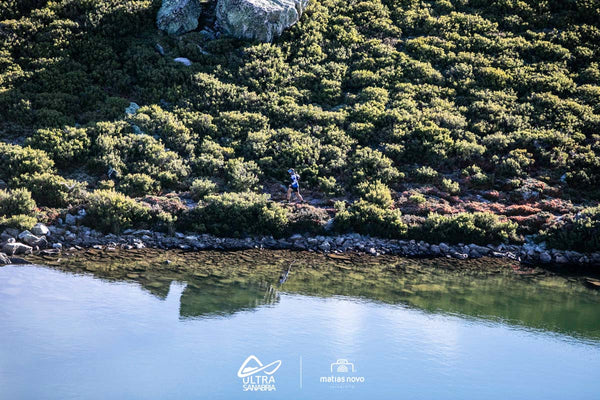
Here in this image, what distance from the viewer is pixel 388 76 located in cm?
3291

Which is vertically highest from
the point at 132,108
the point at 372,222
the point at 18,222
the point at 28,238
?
the point at 132,108

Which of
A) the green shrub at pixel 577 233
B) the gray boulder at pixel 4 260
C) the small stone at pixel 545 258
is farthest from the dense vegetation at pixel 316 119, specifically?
the gray boulder at pixel 4 260

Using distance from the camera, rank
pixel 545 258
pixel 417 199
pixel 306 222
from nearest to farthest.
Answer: pixel 545 258 → pixel 306 222 → pixel 417 199

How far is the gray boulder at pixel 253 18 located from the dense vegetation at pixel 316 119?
0.86m

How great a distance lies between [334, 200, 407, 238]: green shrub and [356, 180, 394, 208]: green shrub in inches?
49.1

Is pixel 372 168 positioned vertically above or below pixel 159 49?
below

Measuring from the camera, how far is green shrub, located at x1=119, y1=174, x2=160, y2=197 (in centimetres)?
2220

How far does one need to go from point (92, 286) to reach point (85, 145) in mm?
11446

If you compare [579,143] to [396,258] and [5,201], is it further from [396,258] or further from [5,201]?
[5,201]

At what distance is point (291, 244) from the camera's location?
2028cm

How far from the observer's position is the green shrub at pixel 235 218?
2041 centimetres

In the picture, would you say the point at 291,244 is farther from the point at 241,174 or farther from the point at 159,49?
the point at 159,49

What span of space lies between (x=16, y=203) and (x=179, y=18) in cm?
1971

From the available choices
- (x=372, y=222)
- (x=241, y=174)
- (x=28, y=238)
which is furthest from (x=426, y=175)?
(x=28, y=238)
